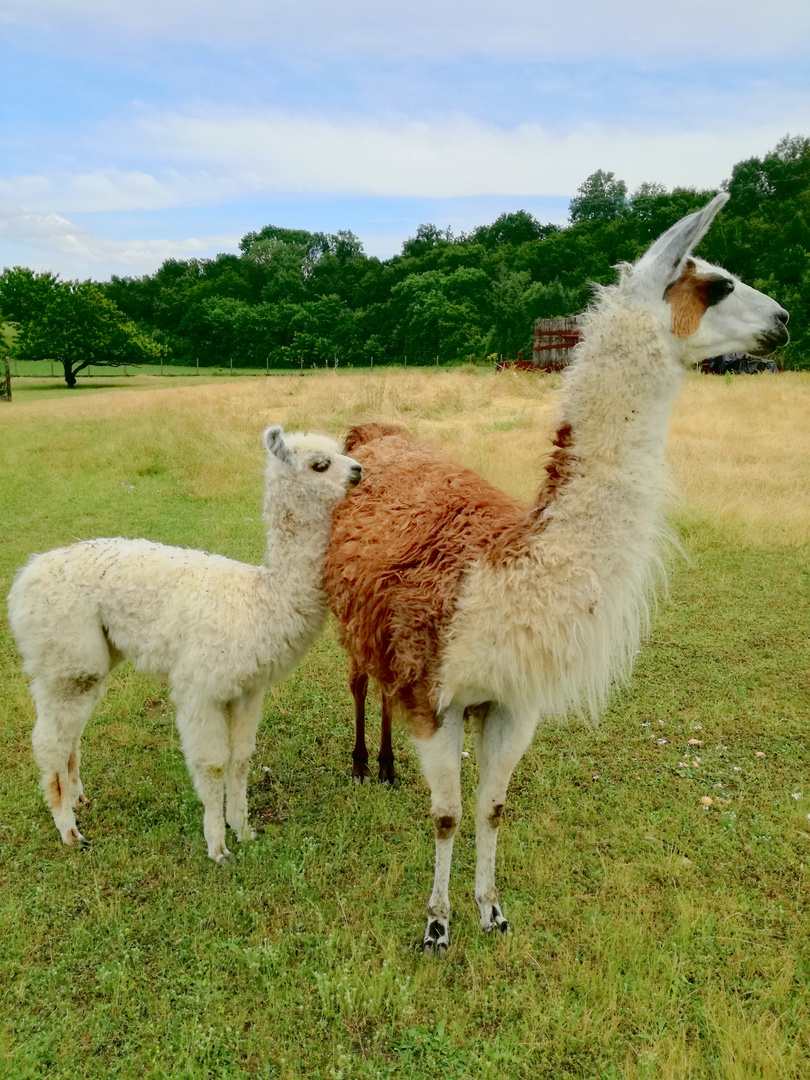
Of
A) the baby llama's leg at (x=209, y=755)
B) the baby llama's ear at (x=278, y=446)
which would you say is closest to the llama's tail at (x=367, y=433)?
Result: the baby llama's ear at (x=278, y=446)

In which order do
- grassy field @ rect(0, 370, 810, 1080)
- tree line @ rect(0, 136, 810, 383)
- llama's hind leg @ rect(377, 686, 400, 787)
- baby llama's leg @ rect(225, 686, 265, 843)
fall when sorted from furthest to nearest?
tree line @ rect(0, 136, 810, 383) → llama's hind leg @ rect(377, 686, 400, 787) → baby llama's leg @ rect(225, 686, 265, 843) → grassy field @ rect(0, 370, 810, 1080)

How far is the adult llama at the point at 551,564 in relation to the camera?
237 centimetres

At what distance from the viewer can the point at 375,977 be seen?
2740 mm

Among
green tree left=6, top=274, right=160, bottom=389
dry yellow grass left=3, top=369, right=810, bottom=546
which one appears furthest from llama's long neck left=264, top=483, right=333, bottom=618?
green tree left=6, top=274, right=160, bottom=389

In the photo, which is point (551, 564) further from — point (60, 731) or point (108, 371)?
point (108, 371)

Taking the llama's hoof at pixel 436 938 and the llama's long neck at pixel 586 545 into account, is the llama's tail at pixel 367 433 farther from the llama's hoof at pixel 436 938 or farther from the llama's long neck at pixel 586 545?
→ the llama's hoof at pixel 436 938

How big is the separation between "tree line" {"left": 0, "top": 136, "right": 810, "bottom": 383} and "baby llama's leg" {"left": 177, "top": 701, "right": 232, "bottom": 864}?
27.5m

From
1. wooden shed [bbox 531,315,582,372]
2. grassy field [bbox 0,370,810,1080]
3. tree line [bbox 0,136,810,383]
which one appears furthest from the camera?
tree line [bbox 0,136,810,383]

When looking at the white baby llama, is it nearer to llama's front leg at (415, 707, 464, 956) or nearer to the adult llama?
the adult llama

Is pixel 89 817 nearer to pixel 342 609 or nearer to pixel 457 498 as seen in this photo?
pixel 342 609

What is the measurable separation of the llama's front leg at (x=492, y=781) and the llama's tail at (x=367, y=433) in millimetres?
2026

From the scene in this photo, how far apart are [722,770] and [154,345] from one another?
153ft

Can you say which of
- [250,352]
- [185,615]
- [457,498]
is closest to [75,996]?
[185,615]

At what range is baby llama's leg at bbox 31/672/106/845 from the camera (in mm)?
3492
